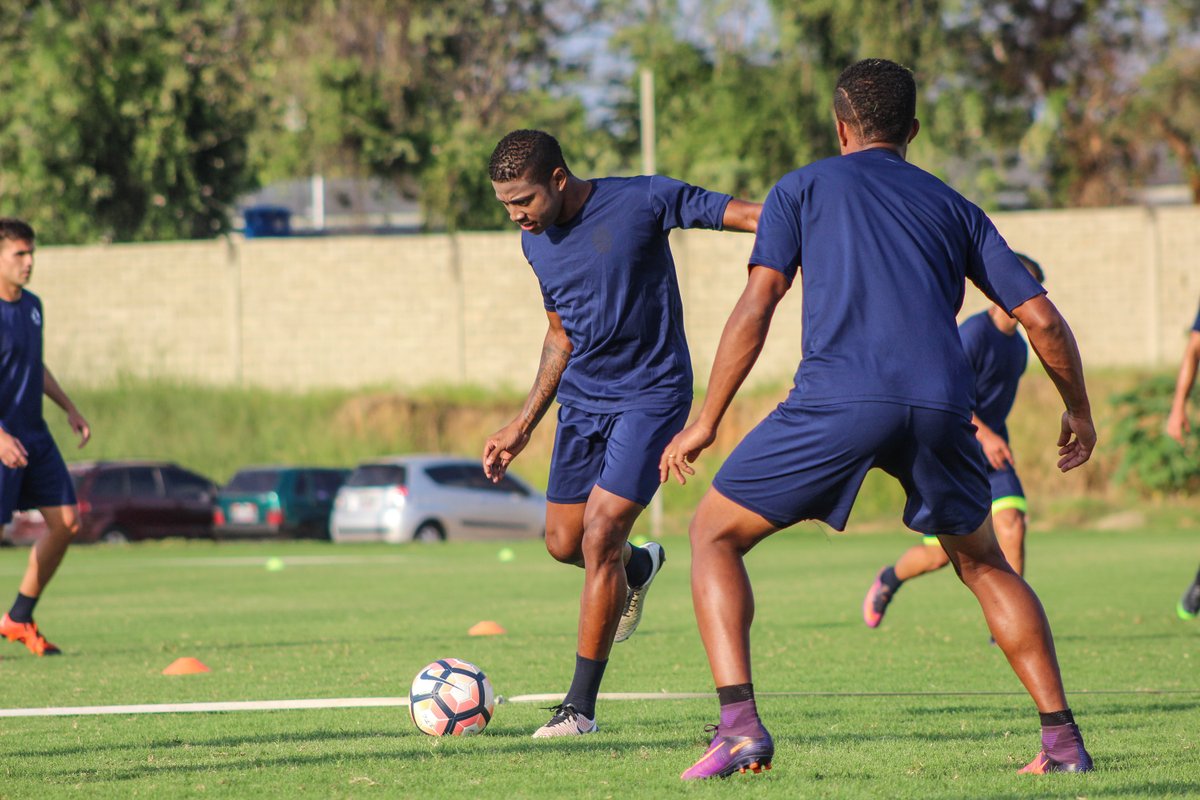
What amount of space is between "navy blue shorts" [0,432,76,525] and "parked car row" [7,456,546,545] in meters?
16.1

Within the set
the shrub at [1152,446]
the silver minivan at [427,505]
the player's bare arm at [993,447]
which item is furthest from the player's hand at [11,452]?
the shrub at [1152,446]

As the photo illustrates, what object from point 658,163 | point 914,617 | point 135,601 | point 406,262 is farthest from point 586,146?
point 914,617

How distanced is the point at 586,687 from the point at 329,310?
2978 cm

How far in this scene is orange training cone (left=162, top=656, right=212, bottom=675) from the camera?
8.63 m

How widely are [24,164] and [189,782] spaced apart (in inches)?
1375

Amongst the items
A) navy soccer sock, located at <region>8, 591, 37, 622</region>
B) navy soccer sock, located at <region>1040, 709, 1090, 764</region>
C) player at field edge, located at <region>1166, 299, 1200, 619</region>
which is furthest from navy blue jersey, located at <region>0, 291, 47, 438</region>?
player at field edge, located at <region>1166, 299, 1200, 619</region>

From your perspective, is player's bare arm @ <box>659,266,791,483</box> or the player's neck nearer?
player's bare arm @ <box>659,266,791,483</box>

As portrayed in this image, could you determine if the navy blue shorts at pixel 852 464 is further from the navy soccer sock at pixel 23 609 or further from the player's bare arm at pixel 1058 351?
the navy soccer sock at pixel 23 609

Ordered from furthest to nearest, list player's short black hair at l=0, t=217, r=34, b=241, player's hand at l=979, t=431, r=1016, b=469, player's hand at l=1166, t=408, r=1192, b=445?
player's hand at l=1166, t=408, r=1192, b=445
player's short black hair at l=0, t=217, r=34, b=241
player's hand at l=979, t=431, r=1016, b=469

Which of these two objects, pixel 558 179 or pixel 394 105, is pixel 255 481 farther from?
pixel 558 179

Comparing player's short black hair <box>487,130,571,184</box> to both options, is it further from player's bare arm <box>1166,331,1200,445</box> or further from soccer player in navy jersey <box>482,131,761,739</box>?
player's bare arm <box>1166,331,1200,445</box>

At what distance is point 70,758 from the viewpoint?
5.75 metres

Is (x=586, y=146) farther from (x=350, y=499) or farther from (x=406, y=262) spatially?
(x=350, y=499)

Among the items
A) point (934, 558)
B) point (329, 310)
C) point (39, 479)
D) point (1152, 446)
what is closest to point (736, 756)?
point (934, 558)
